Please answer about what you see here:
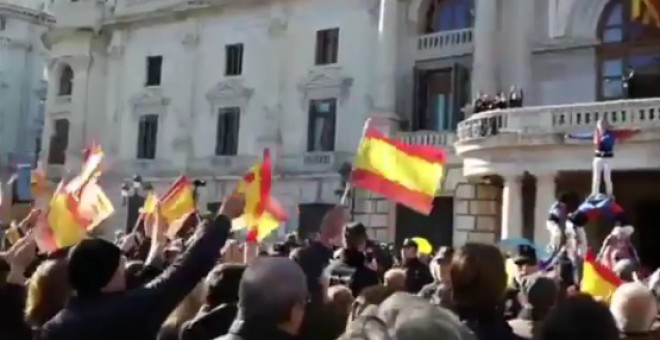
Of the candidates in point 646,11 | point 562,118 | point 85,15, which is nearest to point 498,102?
point 562,118

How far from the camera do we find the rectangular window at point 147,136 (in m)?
35.1

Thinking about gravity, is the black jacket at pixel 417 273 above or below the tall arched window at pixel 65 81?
below

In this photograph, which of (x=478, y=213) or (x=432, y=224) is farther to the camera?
(x=432, y=224)

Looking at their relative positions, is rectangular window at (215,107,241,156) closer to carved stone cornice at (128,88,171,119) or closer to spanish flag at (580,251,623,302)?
carved stone cornice at (128,88,171,119)

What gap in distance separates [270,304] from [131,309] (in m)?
1.04

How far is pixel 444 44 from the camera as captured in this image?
1122 inches

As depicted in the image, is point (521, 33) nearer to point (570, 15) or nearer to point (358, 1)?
point (570, 15)

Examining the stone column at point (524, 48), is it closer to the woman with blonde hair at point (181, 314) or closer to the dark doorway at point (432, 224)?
the dark doorway at point (432, 224)

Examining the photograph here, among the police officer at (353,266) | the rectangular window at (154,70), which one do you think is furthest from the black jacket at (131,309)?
the rectangular window at (154,70)

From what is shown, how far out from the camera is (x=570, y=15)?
2592 cm

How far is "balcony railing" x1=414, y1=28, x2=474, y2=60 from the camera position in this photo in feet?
92.0

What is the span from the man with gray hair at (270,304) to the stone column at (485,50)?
23.3 metres

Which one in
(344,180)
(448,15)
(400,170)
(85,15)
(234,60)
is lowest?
(400,170)

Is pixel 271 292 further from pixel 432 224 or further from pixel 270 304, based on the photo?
pixel 432 224
